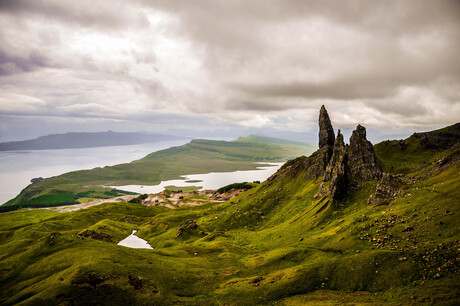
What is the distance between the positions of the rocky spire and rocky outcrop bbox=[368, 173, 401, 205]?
269 feet

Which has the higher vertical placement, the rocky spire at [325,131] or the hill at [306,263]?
the rocky spire at [325,131]

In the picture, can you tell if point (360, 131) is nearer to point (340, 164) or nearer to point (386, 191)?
point (340, 164)

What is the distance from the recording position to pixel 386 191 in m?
81.6

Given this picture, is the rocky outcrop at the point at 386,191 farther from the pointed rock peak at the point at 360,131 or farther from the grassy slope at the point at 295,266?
the pointed rock peak at the point at 360,131

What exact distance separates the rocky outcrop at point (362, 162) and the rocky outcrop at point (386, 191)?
70.7ft

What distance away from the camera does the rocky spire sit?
16550 centimetres

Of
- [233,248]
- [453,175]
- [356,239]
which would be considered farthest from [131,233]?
[453,175]

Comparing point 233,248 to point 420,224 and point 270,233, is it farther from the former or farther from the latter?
point 420,224

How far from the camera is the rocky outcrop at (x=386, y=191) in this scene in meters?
79.1

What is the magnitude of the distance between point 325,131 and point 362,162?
58.2 metres

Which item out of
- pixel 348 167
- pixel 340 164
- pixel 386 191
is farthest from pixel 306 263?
pixel 348 167

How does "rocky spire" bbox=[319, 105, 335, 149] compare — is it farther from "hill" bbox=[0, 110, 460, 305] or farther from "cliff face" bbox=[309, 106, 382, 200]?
"hill" bbox=[0, 110, 460, 305]

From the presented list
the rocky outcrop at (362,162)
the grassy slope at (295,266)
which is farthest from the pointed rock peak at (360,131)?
the grassy slope at (295,266)

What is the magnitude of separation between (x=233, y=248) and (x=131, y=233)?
93.7 metres
